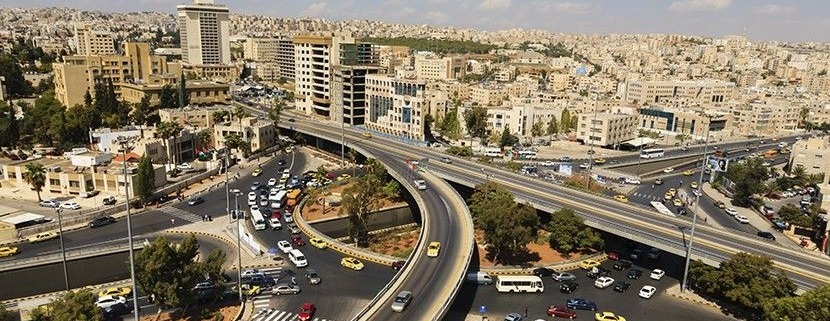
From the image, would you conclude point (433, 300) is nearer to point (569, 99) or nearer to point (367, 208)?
point (367, 208)

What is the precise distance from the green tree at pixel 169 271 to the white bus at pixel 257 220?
2050cm

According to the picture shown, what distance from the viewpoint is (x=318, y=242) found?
174ft

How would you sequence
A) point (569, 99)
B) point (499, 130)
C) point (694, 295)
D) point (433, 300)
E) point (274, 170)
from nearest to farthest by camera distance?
point (433, 300), point (694, 295), point (274, 170), point (499, 130), point (569, 99)

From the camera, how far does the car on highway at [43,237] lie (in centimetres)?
5230

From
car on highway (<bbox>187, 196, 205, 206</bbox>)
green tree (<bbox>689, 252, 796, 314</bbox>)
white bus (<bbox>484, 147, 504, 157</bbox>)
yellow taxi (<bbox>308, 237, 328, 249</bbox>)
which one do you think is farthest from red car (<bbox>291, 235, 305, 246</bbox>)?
white bus (<bbox>484, 147, 504, 157</bbox>)

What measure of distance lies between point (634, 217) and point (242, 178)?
2116 inches

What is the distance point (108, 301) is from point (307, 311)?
48.7ft

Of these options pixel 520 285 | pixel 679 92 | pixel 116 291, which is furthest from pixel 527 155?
pixel 679 92

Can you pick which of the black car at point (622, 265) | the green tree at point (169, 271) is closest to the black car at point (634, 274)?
the black car at point (622, 265)

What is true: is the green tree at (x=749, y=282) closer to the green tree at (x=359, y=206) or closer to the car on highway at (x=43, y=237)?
the green tree at (x=359, y=206)

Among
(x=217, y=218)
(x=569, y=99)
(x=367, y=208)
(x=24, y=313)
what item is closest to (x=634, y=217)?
(x=367, y=208)

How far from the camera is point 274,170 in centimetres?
8350

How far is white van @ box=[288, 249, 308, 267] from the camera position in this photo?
47516 millimetres

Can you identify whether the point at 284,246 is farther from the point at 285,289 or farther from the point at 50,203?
the point at 50,203
